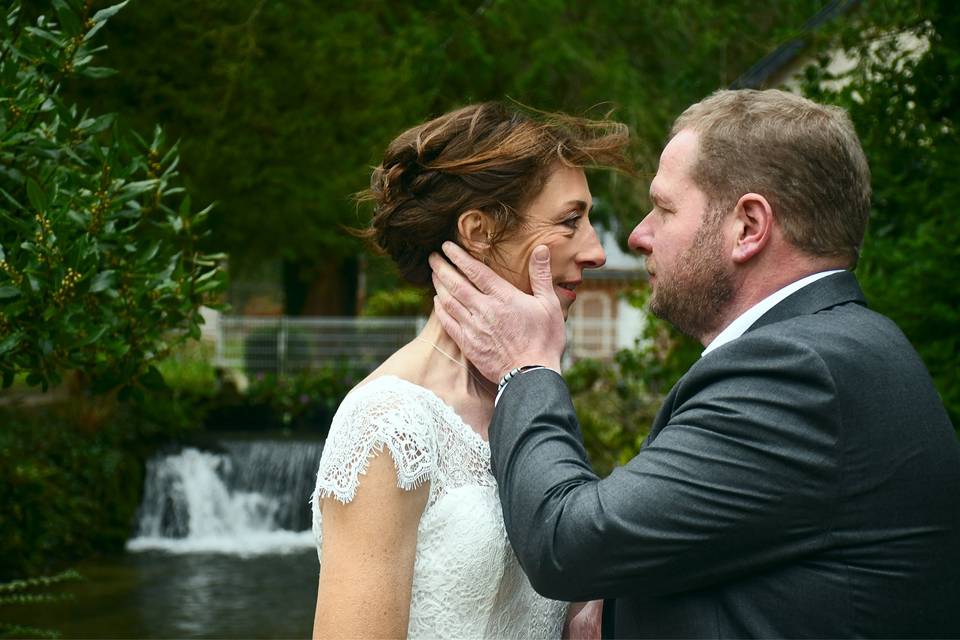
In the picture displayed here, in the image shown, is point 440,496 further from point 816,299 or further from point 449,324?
point 816,299

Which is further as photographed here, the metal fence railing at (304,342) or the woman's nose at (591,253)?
the metal fence railing at (304,342)

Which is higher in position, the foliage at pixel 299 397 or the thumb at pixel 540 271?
the thumb at pixel 540 271

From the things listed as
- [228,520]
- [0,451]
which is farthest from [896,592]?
[228,520]

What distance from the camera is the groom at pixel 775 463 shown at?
2268mm

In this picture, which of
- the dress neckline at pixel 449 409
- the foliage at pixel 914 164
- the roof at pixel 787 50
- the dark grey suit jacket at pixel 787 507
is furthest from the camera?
the roof at pixel 787 50

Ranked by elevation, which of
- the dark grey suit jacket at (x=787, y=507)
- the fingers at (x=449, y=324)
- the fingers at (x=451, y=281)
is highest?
the fingers at (x=451, y=281)

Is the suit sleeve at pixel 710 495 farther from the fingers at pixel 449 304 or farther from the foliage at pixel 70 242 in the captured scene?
the foliage at pixel 70 242

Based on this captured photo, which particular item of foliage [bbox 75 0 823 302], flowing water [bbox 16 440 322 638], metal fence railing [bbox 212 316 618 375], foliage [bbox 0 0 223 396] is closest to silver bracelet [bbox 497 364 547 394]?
foliage [bbox 0 0 223 396]

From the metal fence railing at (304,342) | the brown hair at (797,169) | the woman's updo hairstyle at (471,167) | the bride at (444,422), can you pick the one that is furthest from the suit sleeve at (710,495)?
the metal fence railing at (304,342)

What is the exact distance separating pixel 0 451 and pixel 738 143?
9.30 m

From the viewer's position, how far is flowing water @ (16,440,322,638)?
10.6 meters

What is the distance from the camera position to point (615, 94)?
17.8m

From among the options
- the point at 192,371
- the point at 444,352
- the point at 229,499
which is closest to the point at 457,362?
the point at 444,352

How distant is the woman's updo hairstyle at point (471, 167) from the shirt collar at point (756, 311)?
2.17ft
